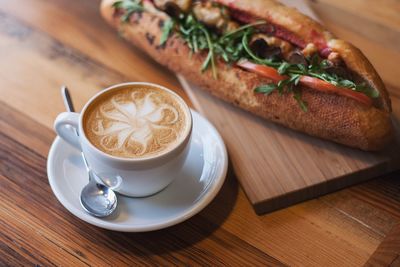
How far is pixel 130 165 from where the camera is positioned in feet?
3.85

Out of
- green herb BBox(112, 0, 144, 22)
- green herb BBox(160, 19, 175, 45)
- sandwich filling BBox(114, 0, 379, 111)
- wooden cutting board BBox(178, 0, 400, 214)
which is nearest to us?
wooden cutting board BBox(178, 0, 400, 214)

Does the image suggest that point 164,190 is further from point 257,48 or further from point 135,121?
point 257,48

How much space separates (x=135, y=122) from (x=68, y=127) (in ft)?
0.60

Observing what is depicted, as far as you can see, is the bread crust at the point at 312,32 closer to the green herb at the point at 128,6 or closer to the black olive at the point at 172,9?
the black olive at the point at 172,9

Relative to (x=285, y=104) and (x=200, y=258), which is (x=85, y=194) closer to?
(x=200, y=258)

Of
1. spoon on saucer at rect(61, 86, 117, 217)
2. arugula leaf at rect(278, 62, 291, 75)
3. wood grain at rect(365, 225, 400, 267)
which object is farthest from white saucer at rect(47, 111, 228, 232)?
wood grain at rect(365, 225, 400, 267)

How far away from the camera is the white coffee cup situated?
3.87 feet

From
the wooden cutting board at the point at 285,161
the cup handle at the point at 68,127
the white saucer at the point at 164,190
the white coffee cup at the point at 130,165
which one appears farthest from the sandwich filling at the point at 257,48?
the cup handle at the point at 68,127

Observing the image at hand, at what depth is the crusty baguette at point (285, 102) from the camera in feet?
4.79

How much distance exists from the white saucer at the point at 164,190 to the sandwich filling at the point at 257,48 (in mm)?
279

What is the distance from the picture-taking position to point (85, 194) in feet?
4.20

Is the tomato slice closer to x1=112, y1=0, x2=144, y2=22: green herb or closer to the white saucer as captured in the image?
the white saucer

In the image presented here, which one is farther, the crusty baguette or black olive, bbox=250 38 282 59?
black olive, bbox=250 38 282 59

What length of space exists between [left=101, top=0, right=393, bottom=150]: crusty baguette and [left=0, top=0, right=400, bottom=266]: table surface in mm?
105
